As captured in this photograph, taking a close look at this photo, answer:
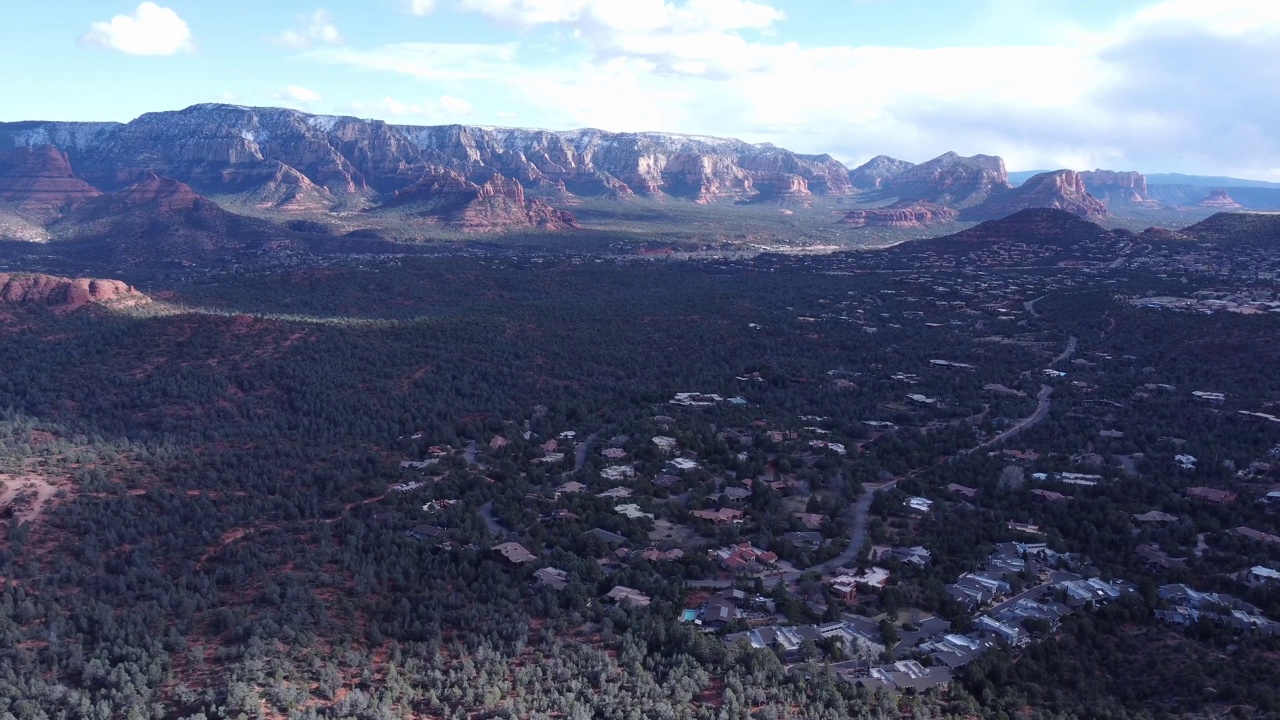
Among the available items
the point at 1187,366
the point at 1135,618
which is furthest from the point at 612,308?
the point at 1135,618

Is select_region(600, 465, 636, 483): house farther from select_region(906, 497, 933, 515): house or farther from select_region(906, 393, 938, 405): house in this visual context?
select_region(906, 393, 938, 405): house

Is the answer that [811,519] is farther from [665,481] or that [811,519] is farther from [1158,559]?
[1158,559]

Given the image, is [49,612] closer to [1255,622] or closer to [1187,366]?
[1255,622]

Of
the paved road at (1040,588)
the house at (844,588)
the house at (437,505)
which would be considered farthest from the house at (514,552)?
the paved road at (1040,588)

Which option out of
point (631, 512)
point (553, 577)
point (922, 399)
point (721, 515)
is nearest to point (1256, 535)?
point (721, 515)

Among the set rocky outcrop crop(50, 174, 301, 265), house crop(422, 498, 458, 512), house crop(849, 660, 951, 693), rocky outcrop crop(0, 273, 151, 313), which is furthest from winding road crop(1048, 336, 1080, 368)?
rocky outcrop crop(50, 174, 301, 265)
